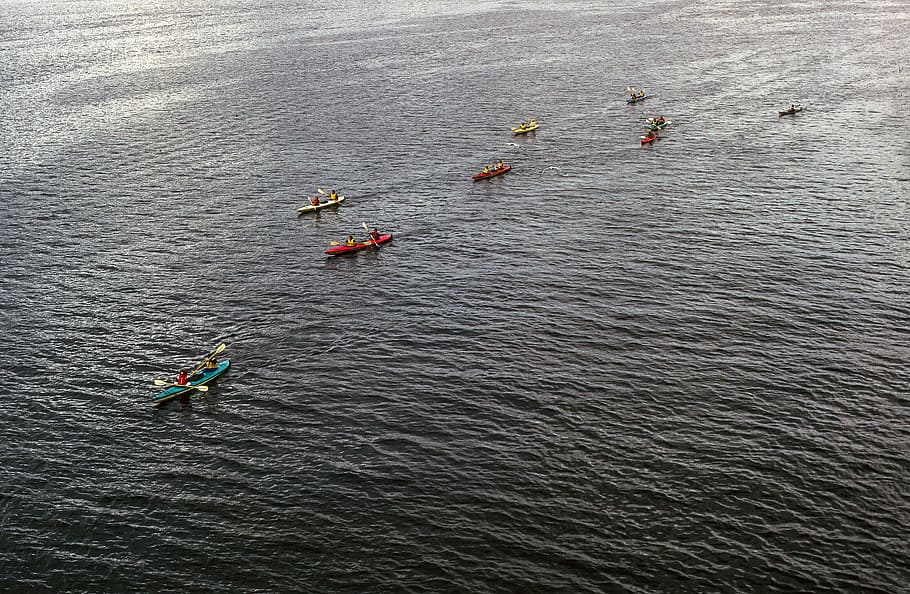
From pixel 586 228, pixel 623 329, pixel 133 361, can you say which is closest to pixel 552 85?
pixel 586 228

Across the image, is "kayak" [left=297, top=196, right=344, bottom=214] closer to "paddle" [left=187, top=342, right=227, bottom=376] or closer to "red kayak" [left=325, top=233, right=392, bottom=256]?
"red kayak" [left=325, top=233, right=392, bottom=256]

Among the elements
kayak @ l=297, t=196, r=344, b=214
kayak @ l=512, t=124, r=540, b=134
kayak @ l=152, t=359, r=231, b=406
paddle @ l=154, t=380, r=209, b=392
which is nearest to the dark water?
kayak @ l=152, t=359, r=231, b=406

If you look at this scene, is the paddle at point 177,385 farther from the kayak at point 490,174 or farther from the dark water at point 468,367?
the kayak at point 490,174

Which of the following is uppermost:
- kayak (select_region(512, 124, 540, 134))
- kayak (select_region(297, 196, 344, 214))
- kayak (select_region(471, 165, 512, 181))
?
kayak (select_region(512, 124, 540, 134))

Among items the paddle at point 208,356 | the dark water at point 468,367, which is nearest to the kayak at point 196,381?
the paddle at point 208,356

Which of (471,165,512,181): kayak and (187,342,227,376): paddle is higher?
(471,165,512,181): kayak

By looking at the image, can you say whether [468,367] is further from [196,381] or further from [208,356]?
[208,356]

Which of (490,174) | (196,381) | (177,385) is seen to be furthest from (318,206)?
(177,385)

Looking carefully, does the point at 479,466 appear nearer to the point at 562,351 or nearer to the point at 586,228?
the point at 562,351
